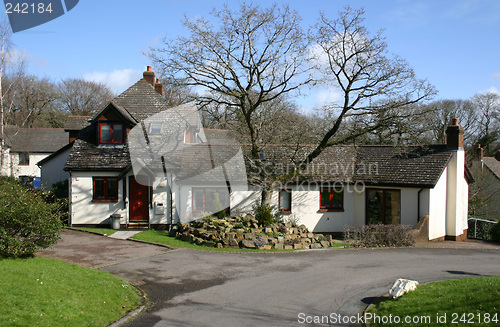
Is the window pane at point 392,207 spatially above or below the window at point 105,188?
below

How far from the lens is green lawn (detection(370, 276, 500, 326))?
736 cm

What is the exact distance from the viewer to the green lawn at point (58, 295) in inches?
311

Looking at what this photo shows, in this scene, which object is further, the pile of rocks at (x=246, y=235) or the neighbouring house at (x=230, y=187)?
the neighbouring house at (x=230, y=187)

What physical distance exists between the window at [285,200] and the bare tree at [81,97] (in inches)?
1739

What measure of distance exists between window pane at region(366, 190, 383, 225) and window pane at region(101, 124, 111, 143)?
49.6 feet

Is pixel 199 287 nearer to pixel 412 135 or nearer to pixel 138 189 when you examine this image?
pixel 138 189

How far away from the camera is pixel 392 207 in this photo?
22531 millimetres

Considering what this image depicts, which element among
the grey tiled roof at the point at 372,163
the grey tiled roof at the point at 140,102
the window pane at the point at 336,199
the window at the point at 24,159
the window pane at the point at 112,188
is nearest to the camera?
the grey tiled roof at the point at 372,163

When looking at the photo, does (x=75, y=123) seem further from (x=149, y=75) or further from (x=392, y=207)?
(x=392, y=207)

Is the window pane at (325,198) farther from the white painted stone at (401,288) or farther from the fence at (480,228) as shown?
the white painted stone at (401,288)

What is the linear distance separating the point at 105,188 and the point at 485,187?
30473 millimetres

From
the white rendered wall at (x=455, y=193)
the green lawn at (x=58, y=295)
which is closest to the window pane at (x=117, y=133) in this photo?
the green lawn at (x=58, y=295)
